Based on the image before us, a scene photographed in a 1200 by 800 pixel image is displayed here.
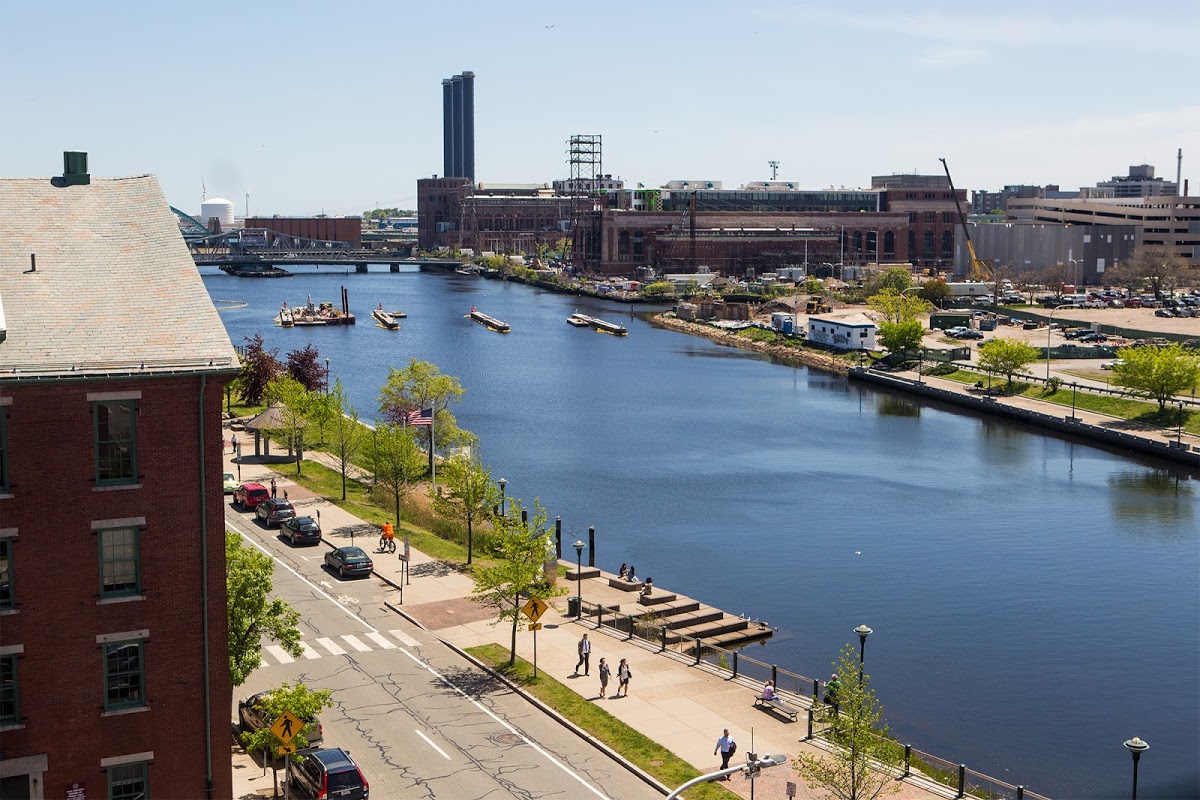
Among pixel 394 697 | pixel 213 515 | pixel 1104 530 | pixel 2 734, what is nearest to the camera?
pixel 2 734

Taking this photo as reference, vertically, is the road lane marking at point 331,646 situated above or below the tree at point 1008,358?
below

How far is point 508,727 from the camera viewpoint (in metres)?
33.3

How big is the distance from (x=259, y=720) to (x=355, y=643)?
8.97 m

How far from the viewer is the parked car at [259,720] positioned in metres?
29.5

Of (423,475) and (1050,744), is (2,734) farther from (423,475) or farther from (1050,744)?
(423,475)

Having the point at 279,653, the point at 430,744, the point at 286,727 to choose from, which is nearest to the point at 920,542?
the point at 279,653

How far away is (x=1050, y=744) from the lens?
38281mm

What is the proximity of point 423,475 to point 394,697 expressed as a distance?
3311 centimetres

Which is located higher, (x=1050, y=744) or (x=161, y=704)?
(x=161, y=704)

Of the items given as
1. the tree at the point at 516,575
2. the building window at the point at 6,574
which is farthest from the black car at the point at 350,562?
the building window at the point at 6,574

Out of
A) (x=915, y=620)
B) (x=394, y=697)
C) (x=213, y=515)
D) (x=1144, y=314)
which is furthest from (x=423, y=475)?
(x=1144, y=314)

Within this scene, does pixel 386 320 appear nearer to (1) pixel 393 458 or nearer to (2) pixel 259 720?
(1) pixel 393 458

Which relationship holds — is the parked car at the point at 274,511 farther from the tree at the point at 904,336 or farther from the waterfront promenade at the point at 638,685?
the tree at the point at 904,336

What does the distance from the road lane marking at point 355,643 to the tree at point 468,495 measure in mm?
9293
